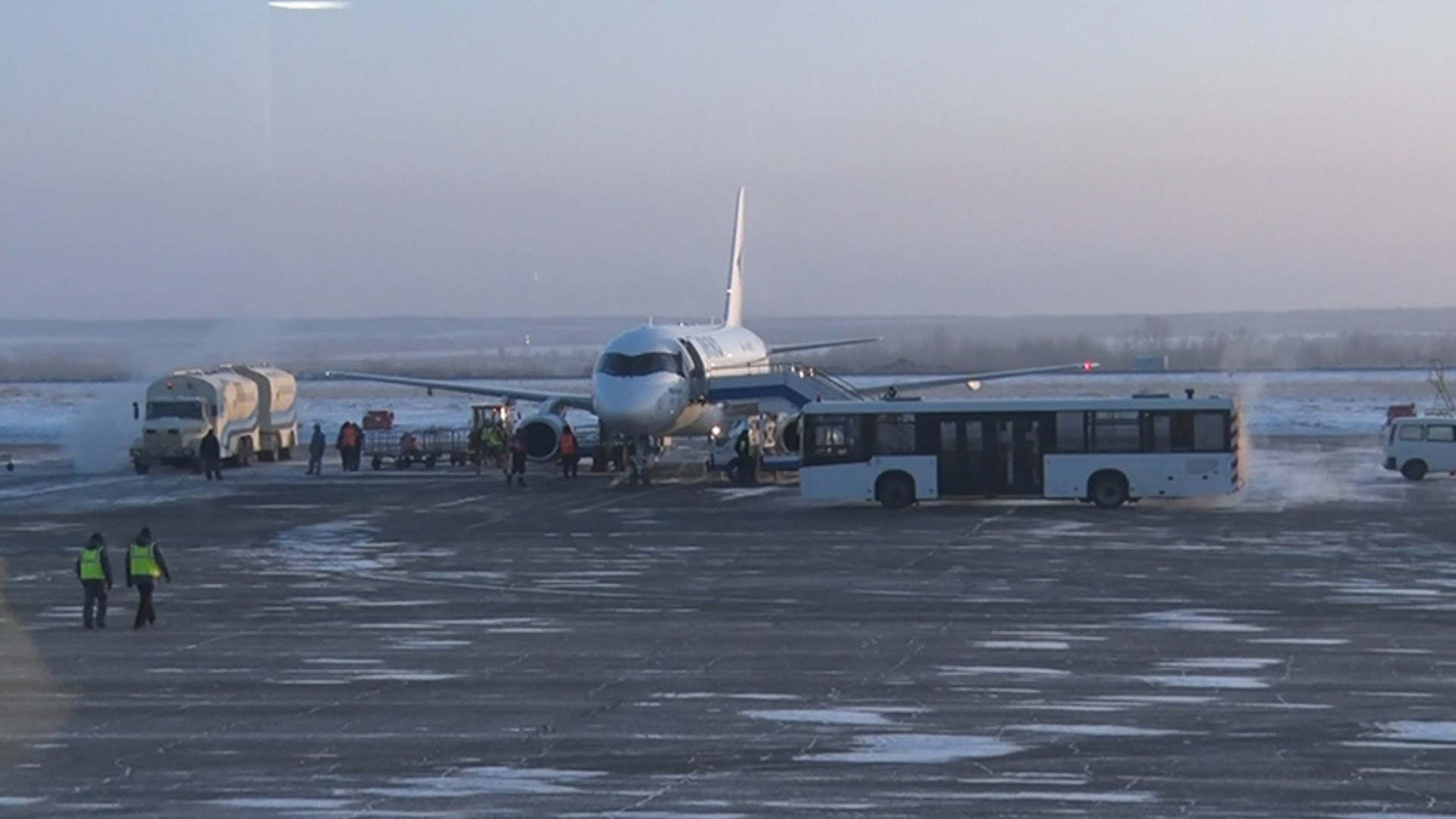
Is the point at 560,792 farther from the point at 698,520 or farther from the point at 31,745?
the point at 698,520

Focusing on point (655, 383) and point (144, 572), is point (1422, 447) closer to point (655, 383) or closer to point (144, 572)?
point (655, 383)

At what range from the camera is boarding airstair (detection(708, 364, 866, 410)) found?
5681cm

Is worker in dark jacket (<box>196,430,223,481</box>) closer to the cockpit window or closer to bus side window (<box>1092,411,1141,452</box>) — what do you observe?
the cockpit window

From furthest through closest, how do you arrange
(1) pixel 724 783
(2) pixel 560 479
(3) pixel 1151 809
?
(2) pixel 560 479 < (1) pixel 724 783 < (3) pixel 1151 809

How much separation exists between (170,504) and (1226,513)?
2356cm

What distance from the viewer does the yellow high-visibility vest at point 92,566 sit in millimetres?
25469

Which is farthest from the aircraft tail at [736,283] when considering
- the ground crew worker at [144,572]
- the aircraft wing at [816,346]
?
the ground crew worker at [144,572]

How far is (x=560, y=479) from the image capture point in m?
56.8

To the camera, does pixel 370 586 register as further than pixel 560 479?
No

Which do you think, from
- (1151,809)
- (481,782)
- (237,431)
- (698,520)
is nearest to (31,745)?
(481,782)

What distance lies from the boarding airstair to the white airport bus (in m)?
11.3

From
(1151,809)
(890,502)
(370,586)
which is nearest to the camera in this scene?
(1151,809)

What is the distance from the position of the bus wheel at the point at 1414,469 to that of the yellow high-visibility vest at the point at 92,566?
3745 centimetres

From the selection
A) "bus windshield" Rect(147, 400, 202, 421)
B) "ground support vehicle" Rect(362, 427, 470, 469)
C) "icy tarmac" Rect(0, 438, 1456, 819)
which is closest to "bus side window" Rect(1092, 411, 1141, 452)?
"icy tarmac" Rect(0, 438, 1456, 819)
